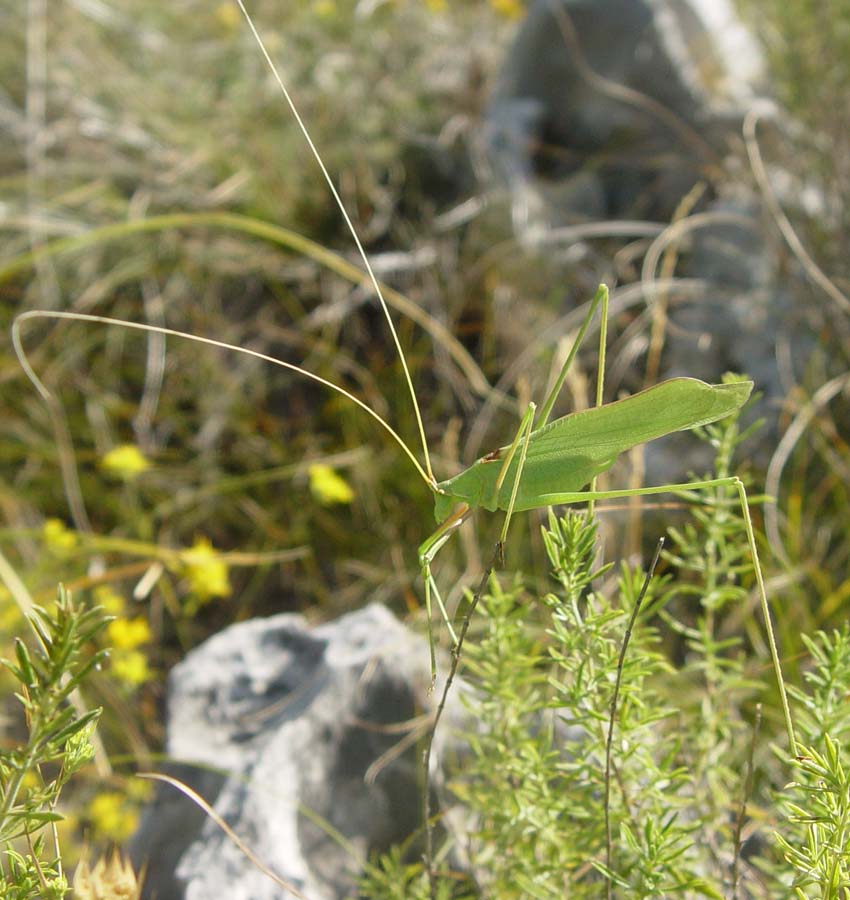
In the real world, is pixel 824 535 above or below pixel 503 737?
below

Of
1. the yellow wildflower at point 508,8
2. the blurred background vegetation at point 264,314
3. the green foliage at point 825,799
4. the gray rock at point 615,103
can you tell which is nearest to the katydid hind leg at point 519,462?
the green foliage at point 825,799

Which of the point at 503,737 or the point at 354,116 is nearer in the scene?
the point at 503,737

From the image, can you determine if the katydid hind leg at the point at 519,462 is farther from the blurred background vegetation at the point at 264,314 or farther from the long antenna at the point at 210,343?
the blurred background vegetation at the point at 264,314

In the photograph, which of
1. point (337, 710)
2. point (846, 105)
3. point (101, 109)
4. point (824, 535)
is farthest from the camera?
point (101, 109)

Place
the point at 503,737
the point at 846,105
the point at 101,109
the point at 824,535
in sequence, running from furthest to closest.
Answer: the point at 101,109
the point at 846,105
the point at 824,535
the point at 503,737

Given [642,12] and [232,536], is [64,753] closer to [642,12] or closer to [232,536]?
[232,536]

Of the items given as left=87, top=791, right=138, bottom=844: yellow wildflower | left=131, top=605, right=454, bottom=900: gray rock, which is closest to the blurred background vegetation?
left=87, top=791, right=138, bottom=844: yellow wildflower

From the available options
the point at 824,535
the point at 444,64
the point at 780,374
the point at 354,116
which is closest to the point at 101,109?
the point at 354,116

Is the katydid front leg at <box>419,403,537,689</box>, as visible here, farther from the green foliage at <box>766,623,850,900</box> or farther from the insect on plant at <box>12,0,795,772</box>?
the green foliage at <box>766,623,850,900</box>
